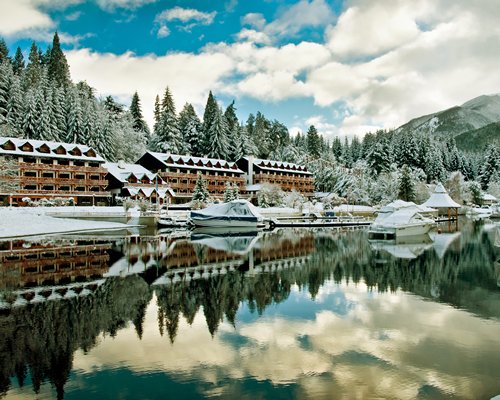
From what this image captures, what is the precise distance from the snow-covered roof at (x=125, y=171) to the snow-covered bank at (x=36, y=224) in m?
21.4

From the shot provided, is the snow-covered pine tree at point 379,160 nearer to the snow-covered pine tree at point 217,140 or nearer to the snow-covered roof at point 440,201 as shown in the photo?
the snow-covered roof at point 440,201

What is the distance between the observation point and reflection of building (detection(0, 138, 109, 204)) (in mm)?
60125

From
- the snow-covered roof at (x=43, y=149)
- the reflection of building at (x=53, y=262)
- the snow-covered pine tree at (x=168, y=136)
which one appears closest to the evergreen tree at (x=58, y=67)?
the snow-covered pine tree at (x=168, y=136)

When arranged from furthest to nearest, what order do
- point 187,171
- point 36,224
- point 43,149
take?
point 187,171, point 43,149, point 36,224

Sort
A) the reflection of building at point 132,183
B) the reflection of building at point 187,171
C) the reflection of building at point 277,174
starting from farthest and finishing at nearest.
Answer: the reflection of building at point 277,174, the reflection of building at point 187,171, the reflection of building at point 132,183

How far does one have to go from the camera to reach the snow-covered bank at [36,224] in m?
39.8

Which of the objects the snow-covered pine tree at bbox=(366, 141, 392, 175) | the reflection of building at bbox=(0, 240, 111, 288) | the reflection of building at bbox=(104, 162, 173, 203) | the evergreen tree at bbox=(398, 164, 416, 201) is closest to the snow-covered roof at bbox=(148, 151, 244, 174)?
the reflection of building at bbox=(104, 162, 173, 203)

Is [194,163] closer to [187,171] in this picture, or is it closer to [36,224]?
[187,171]

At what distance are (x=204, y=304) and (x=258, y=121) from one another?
372 ft

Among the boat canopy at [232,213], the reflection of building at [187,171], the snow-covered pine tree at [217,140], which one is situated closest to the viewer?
the boat canopy at [232,213]

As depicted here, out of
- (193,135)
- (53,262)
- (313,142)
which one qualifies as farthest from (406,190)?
(53,262)

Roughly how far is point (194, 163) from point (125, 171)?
54.2 feet

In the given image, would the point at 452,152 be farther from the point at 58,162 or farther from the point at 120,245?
the point at 120,245

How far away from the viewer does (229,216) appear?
54.1 metres
